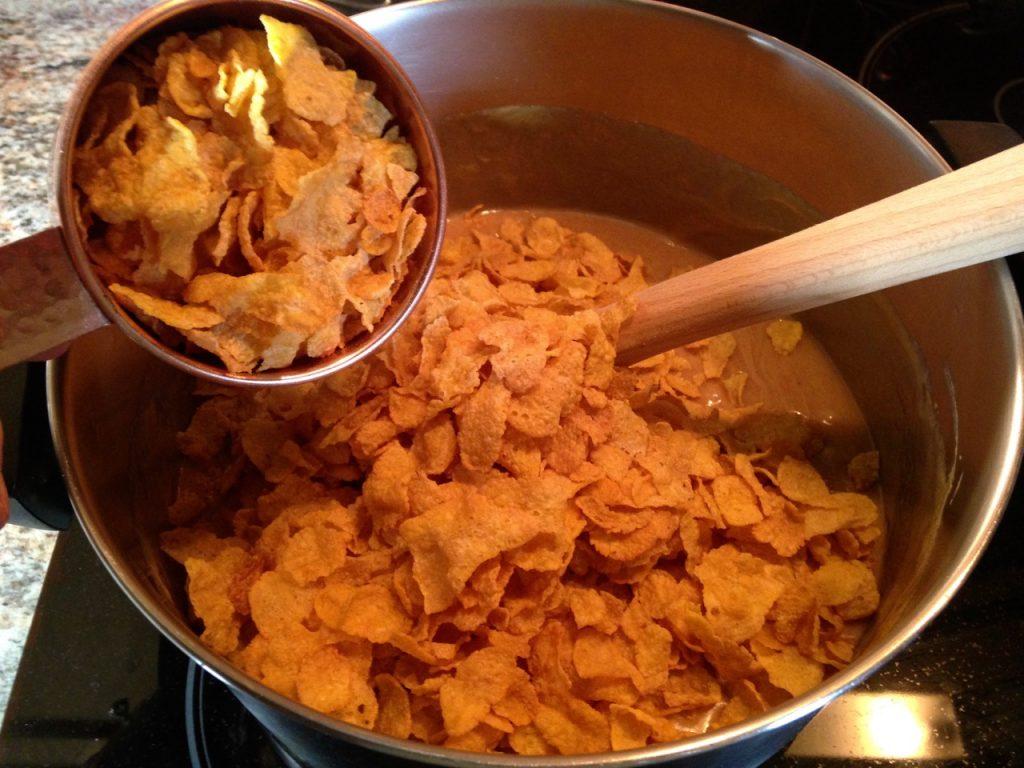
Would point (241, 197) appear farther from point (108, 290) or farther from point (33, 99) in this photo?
point (33, 99)

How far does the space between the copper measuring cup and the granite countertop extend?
509mm

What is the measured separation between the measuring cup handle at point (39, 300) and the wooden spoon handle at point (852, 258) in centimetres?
71

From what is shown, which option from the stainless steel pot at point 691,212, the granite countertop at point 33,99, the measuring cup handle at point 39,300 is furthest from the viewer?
the granite countertop at point 33,99

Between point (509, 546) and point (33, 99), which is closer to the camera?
point (509, 546)

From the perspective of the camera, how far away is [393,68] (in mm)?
969

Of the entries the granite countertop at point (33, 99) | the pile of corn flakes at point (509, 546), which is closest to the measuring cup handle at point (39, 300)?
the pile of corn flakes at point (509, 546)

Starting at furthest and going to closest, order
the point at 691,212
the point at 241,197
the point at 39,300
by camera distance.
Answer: the point at 691,212 < the point at 241,197 < the point at 39,300

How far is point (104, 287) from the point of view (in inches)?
31.7

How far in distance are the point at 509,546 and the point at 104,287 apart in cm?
51

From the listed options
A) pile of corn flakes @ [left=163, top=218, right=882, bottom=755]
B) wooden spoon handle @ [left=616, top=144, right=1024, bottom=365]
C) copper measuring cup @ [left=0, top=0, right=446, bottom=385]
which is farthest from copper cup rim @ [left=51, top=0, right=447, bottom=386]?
wooden spoon handle @ [left=616, top=144, right=1024, bottom=365]

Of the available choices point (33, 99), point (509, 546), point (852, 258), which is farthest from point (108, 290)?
point (33, 99)

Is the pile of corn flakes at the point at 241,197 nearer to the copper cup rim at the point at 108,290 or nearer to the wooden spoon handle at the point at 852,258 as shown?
the copper cup rim at the point at 108,290

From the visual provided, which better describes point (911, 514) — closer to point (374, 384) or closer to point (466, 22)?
point (374, 384)

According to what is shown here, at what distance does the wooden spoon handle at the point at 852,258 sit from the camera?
89 centimetres
